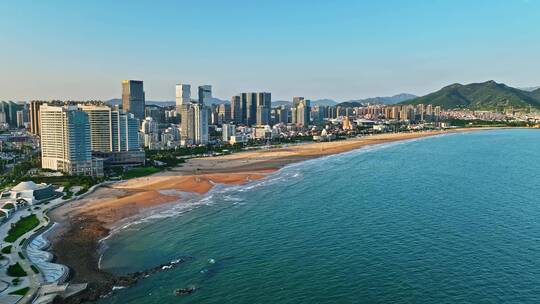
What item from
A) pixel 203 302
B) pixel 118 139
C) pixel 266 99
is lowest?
pixel 203 302

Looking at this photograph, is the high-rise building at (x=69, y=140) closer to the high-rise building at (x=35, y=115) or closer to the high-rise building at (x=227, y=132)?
the high-rise building at (x=35, y=115)

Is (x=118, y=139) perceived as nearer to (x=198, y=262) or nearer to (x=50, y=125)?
(x=50, y=125)

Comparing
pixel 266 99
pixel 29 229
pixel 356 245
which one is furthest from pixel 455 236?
pixel 266 99

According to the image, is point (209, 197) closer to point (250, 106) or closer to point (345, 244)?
point (345, 244)

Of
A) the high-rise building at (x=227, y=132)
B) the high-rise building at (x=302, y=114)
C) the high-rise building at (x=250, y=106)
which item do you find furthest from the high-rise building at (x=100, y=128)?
→ the high-rise building at (x=302, y=114)

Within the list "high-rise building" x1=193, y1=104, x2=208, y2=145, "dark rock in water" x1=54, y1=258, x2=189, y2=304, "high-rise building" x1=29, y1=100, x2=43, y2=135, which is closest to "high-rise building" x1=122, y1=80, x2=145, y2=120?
"high-rise building" x1=29, y1=100, x2=43, y2=135

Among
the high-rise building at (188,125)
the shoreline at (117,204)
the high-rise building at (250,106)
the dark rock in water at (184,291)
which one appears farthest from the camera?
the high-rise building at (250,106)

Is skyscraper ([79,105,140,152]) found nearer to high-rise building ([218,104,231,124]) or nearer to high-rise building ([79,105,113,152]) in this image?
high-rise building ([79,105,113,152])

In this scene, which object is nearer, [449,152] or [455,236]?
A: [455,236]
